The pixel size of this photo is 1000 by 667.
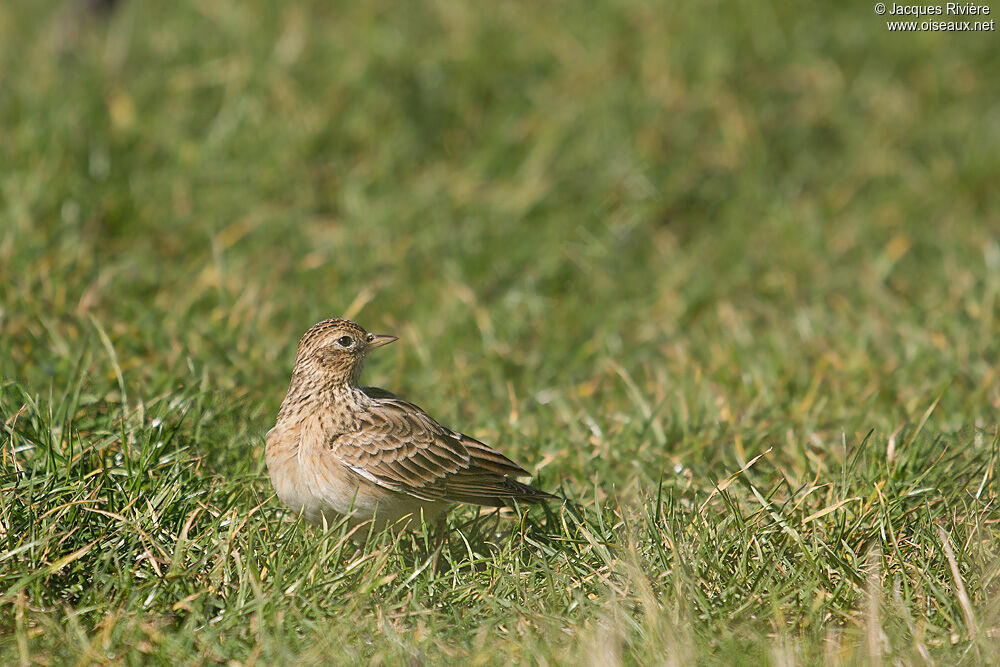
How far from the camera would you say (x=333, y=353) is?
197 inches

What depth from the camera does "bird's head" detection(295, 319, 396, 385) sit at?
16.3 ft

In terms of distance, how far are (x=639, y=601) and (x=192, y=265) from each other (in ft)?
14.2

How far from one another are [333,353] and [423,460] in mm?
635

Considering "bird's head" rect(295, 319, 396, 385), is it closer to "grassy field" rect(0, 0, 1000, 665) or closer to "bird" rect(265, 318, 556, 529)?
"bird" rect(265, 318, 556, 529)

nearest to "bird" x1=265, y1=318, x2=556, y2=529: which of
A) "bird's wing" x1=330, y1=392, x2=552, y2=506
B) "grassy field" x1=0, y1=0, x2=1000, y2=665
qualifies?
"bird's wing" x1=330, y1=392, x2=552, y2=506

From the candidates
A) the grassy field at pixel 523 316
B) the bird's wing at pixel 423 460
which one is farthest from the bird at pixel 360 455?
the grassy field at pixel 523 316

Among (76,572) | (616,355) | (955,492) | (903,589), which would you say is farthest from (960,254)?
(76,572)

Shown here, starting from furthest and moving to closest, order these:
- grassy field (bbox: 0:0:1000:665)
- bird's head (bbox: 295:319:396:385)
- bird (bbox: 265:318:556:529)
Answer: bird's head (bbox: 295:319:396:385)
bird (bbox: 265:318:556:529)
grassy field (bbox: 0:0:1000:665)

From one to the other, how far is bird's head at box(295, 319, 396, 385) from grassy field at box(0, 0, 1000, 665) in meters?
0.57

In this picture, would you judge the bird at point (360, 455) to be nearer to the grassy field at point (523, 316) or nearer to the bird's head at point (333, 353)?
the bird's head at point (333, 353)


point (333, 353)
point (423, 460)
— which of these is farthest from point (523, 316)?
point (423, 460)

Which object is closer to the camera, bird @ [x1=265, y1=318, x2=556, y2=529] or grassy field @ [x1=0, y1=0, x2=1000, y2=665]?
grassy field @ [x1=0, y1=0, x2=1000, y2=665]

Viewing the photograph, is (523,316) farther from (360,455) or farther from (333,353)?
(360,455)

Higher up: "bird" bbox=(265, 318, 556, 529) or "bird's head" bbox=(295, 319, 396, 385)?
"bird's head" bbox=(295, 319, 396, 385)
